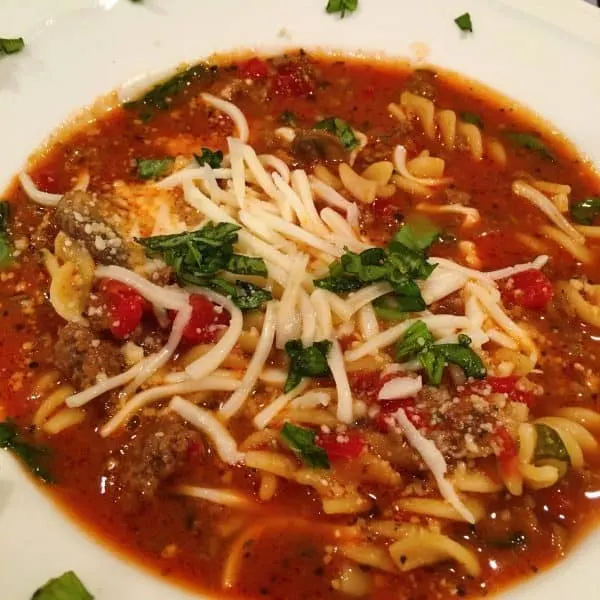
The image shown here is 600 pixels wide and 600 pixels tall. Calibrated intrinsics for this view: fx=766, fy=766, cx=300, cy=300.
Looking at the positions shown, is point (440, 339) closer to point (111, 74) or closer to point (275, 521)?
point (275, 521)

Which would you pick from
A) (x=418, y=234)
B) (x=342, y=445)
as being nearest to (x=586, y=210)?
(x=418, y=234)

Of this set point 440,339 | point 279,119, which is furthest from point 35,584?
point 279,119

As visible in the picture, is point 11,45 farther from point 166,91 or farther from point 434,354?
point 434,354

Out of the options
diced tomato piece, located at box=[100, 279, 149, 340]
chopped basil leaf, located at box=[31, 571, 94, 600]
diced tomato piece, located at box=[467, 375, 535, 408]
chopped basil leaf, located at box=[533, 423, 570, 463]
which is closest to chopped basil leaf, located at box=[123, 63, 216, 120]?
diced tomato piece, located at box=[100, 279, 149, 340]

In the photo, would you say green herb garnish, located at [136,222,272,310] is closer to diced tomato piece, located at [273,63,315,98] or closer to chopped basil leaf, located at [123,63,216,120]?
chopped basil leaf, located at [123,63,216,120]

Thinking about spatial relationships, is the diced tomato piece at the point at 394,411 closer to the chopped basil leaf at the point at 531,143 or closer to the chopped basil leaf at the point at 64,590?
the chopped basil leaf at the point at 64,590

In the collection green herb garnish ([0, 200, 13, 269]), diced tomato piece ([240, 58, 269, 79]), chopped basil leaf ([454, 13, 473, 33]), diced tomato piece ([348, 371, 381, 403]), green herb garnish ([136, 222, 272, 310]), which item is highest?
chopped basil leaf ([454, 13, 473, 33])
